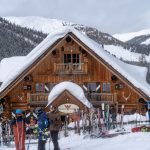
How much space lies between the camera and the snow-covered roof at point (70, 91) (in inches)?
1330

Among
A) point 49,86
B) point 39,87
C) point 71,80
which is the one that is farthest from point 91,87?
point 39,87

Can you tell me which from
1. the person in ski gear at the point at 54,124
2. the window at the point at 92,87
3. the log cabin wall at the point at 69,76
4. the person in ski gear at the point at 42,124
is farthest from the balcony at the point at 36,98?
the person in ski gear at the point at 42,124

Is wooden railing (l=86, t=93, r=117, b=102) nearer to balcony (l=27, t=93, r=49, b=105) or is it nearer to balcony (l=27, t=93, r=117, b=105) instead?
balcony (l=27, t=93, r=117, b=105)

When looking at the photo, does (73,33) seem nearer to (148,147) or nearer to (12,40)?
(148,147)

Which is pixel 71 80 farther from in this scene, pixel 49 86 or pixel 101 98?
pixel 101 98

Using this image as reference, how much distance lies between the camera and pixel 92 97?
35.3 metres

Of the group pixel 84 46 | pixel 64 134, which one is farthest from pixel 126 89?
pixel 64 134

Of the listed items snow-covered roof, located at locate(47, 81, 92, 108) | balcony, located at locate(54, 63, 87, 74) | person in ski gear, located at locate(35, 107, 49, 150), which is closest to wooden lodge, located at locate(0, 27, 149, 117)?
balcony, located at locate(54, 63, 87, 74)

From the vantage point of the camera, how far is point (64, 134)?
2330 centimetres

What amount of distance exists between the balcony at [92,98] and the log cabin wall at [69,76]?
0.91 feet

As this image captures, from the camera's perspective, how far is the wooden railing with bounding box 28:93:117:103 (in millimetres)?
35188

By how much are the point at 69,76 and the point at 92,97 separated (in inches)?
89.1

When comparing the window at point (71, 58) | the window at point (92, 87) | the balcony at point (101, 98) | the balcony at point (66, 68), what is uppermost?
the window at point (71, 58)

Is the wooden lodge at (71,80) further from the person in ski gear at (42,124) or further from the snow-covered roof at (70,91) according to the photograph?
the person in ski gear at (42,124)
